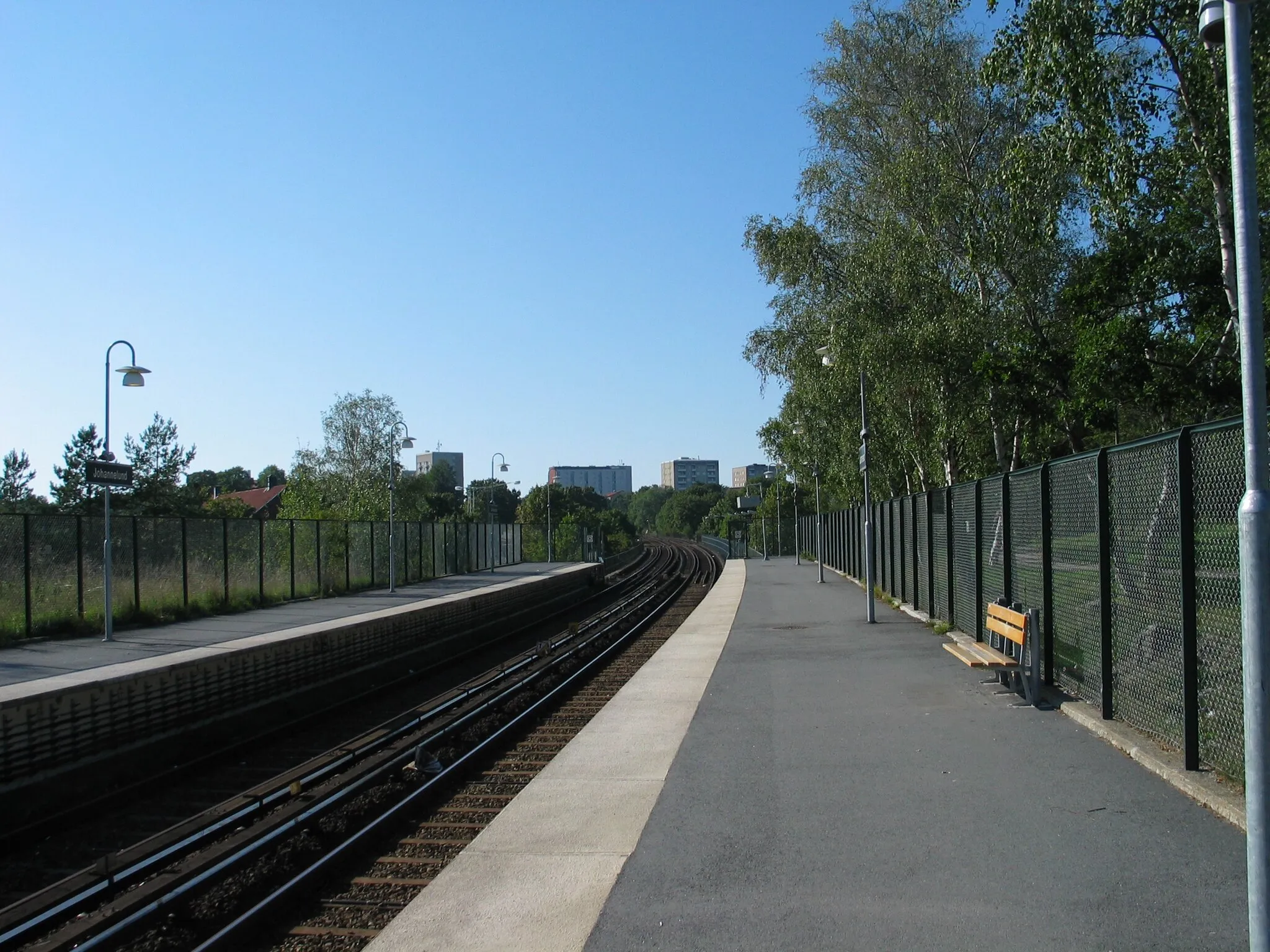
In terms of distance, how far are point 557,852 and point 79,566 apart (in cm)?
1736

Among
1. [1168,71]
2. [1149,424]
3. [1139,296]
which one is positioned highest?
[1168,71]

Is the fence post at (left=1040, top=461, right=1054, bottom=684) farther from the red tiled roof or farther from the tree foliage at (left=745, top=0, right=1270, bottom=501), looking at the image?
the red tiled roof

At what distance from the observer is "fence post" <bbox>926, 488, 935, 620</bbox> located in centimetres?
1928

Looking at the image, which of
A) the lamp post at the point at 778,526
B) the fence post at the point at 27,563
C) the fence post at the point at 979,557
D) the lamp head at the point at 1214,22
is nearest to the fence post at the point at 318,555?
the fence post at the point at 27,563

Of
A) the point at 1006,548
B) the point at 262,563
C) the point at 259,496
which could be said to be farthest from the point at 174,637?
the point at 259,496

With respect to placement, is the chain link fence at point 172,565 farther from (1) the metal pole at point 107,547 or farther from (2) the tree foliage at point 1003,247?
(2) the tree foliage at point 1003,247

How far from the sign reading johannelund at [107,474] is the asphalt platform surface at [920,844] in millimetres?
12349

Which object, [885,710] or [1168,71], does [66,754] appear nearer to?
[885,710]

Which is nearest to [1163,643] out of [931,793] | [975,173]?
[931,793]

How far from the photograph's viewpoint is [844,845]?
6648mm

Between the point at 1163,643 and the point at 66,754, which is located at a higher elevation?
the point at 1163,643

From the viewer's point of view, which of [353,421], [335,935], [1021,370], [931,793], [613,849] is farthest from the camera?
[353,421]

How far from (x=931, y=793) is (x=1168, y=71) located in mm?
13407

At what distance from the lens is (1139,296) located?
20609mm
